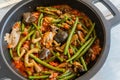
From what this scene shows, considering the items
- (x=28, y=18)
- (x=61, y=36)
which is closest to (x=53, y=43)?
(x=61, y=36)

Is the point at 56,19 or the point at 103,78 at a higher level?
the point at 56,19

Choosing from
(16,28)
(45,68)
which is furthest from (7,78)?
(16,28)

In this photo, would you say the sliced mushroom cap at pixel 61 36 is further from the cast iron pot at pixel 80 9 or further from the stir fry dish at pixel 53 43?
the cast iron pot at pixel 80 9

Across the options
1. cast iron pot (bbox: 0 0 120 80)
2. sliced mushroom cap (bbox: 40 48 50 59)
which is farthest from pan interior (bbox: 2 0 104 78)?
sliced mushroom cap (bbox: 40 48 50 59)

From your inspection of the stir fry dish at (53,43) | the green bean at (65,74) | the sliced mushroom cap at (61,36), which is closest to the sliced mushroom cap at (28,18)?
the stir fry dish at (53,43)

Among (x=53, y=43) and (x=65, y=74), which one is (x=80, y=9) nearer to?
(x=53, y=43)

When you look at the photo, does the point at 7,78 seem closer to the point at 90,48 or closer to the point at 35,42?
the point at 35,42

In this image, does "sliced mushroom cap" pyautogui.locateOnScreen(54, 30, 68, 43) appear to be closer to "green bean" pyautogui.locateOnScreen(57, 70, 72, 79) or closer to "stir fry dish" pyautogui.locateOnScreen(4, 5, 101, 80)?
"stir fry dish" pyautogui.locateOnScreen(4, 5, 101, 80)
